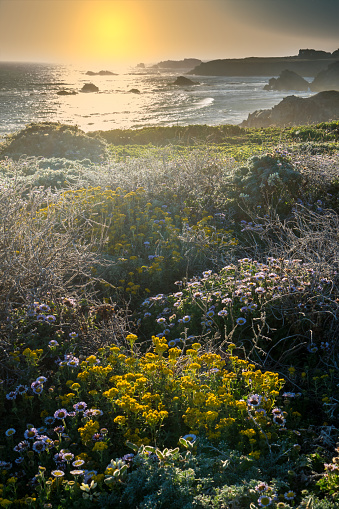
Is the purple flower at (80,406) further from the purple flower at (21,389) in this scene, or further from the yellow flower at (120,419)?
the purple flower at (21,389)

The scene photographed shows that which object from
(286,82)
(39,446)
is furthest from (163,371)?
(286,82)

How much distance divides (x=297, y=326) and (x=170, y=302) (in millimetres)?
1442

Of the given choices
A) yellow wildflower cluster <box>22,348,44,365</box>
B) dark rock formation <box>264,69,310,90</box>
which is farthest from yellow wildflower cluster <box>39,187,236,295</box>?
dark rock formation <box>264,69,310,90</box>

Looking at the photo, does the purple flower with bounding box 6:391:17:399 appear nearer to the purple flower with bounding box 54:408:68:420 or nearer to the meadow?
the meadow

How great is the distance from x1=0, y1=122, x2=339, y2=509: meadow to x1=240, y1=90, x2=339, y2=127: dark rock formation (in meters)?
20.4

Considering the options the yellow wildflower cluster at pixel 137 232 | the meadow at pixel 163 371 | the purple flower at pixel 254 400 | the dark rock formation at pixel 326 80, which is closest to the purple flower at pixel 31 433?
the meadow at pixel 163 371

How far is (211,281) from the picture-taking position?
176 inches

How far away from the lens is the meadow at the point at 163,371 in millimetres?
2322

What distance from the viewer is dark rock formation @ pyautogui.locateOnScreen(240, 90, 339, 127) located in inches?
968

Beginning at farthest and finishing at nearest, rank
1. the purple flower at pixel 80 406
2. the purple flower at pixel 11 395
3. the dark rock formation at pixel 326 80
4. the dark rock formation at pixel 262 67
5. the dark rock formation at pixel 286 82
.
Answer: the dark rock formation at pixel 262 67
the dark rock formation at pixel 326 80
the dark rock formation at pixel 286 82
the purple flower at pixel 11 395
the purple flower at pixel 80 406

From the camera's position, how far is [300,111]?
82.8 feet

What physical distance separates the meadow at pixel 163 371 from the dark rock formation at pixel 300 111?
20.4 metres

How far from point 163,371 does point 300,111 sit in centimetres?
2580

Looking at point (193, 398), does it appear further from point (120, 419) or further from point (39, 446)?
point (39, 446)
